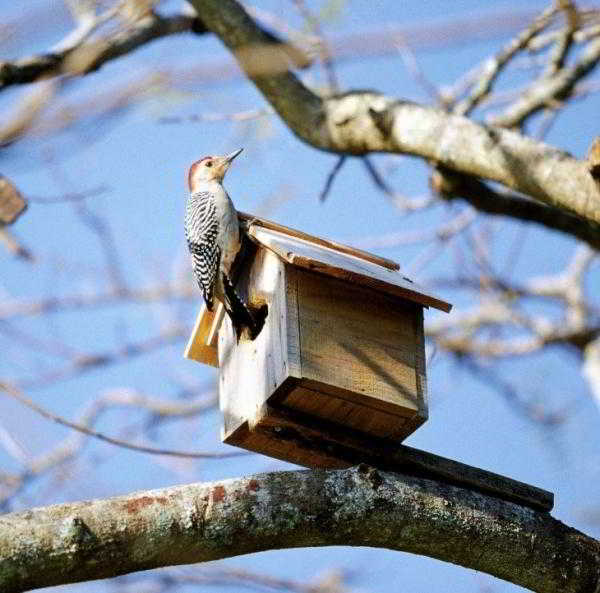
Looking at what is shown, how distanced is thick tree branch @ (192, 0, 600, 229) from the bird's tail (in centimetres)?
87

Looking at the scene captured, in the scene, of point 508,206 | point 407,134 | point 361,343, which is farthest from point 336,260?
point 508,206

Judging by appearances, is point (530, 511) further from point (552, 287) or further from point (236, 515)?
point (552, 287)

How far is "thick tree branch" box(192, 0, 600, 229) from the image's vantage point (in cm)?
398

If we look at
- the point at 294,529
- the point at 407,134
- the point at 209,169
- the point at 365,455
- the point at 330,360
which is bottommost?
the point at 294,529

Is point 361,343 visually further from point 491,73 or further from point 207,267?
point 491,73

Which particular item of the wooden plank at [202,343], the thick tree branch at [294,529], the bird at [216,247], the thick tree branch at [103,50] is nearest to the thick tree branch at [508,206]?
the bird at [216,247]

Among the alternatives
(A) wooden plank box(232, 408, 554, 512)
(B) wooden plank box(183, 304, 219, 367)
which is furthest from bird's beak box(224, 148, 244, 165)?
(A) wooden plank box(232, 408, 554, 512)

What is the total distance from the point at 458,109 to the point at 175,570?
2.86 meters

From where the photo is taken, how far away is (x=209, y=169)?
5.53 metres

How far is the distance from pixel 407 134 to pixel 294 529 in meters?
2.00

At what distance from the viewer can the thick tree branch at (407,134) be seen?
13.0 ft

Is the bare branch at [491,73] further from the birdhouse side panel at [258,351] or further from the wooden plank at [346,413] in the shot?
the wooden plank at [346,413]

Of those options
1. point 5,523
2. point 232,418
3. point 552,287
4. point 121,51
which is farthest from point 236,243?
point 552,287

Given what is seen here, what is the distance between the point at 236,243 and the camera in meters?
4.42
